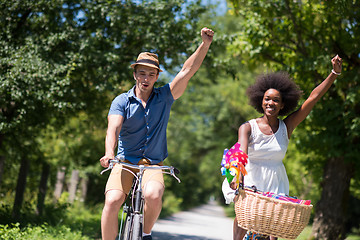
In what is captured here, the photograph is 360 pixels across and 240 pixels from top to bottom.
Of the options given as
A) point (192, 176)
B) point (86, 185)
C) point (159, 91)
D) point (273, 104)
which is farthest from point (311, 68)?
point (192, 176)

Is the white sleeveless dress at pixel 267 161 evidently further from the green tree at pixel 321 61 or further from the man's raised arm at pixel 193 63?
the green tree at pixel 321 61

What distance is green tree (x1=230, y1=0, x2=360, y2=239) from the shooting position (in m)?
9.40

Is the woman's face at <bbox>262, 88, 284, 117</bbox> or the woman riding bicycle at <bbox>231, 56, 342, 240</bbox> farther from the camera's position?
the woman's face at <bbox>262, 88, 284, 117</bbox>

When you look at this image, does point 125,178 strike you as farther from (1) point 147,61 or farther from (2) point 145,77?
(1) point 147,61

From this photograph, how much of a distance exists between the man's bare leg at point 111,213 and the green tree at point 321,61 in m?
6.06

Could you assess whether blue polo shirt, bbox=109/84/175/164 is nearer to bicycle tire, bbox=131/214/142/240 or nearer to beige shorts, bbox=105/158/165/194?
beige shorts, bbox=105/158/165/194

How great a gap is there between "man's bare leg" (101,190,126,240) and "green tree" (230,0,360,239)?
6.06 metres

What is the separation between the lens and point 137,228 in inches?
156

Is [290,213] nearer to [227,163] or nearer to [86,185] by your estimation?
[227,163]

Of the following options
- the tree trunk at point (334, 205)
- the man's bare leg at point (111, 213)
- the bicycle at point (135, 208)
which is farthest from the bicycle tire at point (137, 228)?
the tree trunk at point (334, 205)

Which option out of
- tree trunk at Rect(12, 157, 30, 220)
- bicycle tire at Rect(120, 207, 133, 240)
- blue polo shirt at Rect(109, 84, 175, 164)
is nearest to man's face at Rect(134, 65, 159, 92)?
blue polo shirt at Rect(109, 84, 175, 164)

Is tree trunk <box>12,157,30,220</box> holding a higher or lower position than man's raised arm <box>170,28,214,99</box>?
lower

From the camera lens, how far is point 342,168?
10.4 m

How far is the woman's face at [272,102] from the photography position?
16.4 feet
